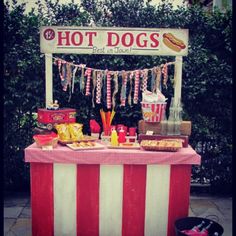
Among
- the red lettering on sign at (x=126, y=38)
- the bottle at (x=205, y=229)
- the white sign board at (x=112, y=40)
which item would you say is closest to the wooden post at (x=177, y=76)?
the white sign board at (x=112, y=40)

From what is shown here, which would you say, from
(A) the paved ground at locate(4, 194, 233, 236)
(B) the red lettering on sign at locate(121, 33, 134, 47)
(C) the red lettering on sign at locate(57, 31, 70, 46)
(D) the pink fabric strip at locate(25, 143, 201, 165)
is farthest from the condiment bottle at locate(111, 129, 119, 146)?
(A) the paved ground at locate(4, 194, 233, 236)

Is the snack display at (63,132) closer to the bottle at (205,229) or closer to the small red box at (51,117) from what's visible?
the small red box at (51,117)

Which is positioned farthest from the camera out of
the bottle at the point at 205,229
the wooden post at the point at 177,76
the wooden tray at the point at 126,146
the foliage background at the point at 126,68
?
the foliage background at the point at 126,68

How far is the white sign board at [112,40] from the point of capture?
3.93 metres

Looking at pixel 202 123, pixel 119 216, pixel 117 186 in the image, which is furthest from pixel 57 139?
pixel 202 123

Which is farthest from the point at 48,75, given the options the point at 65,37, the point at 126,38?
the point at 126,38

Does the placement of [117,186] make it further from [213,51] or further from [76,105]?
[213,51]

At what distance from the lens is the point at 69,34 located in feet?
12.9

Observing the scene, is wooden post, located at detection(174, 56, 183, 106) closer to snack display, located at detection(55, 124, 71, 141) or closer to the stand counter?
the stand counter

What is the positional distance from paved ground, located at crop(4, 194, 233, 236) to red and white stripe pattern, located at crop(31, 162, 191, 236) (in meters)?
0.68

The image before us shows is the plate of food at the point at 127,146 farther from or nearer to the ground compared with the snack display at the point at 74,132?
nearer to the ground

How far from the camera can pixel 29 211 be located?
4.61 metres

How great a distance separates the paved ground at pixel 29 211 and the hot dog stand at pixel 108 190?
68 cm

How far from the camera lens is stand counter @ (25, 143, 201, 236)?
3432 millimetres
